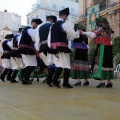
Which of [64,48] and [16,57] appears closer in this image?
[64,48]

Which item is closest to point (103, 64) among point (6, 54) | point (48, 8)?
point (6, 54)

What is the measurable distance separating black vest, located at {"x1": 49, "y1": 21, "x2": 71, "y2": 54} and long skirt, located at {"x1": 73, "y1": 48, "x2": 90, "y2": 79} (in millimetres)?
967

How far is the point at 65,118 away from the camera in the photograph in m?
2.54

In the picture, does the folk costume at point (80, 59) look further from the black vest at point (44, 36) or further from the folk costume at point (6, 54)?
the folk costume at point (6, 54)

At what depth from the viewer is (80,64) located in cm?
674

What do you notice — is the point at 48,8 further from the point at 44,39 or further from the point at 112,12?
the point at 44,39

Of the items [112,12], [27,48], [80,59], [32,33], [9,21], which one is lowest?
[80,59]

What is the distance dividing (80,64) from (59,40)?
1.21 metres

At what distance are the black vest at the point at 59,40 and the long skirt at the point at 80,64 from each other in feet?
3.17

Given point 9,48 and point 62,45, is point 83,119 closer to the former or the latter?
Answer: point 62,45

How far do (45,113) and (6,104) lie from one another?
2.35 feet

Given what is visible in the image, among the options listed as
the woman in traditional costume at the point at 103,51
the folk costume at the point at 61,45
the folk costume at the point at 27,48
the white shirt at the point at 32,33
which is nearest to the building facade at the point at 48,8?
the folk costume at the point at 27,48

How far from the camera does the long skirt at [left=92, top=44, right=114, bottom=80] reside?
241 inches

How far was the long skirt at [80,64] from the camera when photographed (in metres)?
6.70
